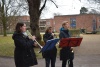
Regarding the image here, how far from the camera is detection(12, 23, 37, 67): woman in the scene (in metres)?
6.31

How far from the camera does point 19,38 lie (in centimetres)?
634

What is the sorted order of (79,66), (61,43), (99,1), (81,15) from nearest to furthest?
(61,43), (79,66), (99,1), (81,15)

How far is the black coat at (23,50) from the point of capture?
6.33 m

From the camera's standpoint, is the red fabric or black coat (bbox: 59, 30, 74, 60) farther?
black coat (bbox: 59, 30, 74, 60)

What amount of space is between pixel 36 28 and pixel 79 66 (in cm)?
924

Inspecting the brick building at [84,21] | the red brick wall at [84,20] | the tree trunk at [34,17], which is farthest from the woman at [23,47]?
the red brick wall at [84,20]

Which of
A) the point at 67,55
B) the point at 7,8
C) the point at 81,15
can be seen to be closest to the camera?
the point at 67,55

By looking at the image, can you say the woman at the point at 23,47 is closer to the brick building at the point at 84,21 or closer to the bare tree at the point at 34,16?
A: the bare tree at the point at 34,16

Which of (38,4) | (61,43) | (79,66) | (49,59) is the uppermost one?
(38,4)

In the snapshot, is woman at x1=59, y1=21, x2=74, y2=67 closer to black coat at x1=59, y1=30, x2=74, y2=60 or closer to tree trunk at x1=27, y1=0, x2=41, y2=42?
black coat at x1=59, y1=30, x2=74, y2=60

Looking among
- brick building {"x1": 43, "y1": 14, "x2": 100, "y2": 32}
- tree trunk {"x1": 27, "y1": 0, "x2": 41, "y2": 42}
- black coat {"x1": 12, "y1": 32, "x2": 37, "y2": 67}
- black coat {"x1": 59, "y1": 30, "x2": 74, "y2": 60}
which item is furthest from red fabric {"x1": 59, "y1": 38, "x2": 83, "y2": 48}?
brick building {"x1": 43, "y1": 14, "x2": 100, "y2": 32}

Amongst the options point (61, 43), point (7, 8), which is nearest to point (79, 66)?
point (61, 43)

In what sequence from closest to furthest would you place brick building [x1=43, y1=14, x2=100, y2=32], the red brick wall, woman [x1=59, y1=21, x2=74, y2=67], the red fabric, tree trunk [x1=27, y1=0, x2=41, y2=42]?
the red fabric
woman [x1=59, y1=21, x2=74, y2=67]
tree trunk [x1=27, y1=0, x2=41, y2=42]
the red brick wall
brick building [x1=43, y1=14, x2=100, y2=32]

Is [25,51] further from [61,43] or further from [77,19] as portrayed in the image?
[77,19]
